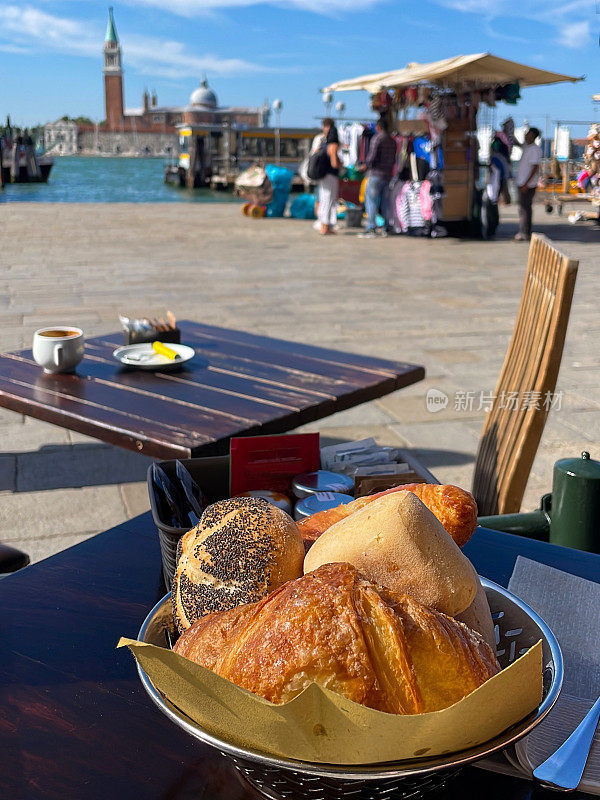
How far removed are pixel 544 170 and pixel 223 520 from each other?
24.6 m

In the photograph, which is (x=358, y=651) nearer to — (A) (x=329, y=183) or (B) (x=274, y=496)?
(B) (x=274, y=496)

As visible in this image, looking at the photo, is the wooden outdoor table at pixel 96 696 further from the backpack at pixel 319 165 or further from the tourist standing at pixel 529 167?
the backpack at pixel 319 165

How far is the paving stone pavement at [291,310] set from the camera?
3652 millimetres

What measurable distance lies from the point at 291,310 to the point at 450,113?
6.46 meters

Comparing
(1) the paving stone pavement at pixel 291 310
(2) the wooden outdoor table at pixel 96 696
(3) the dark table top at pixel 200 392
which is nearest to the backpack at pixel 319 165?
(1) the paving stone pavement at pixel 291 310

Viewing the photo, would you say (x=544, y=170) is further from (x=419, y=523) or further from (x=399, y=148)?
(x=419, y=523)

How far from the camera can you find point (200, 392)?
7.80ft

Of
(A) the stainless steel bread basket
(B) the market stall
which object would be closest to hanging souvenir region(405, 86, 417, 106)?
(B) the market stall

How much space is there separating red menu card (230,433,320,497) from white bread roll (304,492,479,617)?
0.53 meters

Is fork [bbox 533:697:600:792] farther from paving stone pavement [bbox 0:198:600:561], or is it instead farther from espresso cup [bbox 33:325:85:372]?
paving stone pavement [bbox 0:198:600:561]

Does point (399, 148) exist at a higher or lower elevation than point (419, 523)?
higher

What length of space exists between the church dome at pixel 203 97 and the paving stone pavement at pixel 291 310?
2688 inches

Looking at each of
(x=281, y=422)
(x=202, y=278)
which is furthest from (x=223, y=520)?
(x=202, y=278)

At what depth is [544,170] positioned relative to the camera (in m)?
23.4
